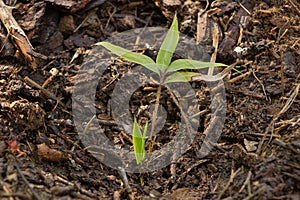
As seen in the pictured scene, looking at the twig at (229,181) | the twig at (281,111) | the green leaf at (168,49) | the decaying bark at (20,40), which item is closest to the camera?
the twig at (229,181)

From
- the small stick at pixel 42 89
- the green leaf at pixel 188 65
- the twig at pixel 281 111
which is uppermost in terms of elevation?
the green leaf at pixel 188 65

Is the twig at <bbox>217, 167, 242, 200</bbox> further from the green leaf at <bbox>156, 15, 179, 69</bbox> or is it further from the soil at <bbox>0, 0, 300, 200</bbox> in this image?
the green leaf at <bbox>156, 15, 179, 69</bbox>

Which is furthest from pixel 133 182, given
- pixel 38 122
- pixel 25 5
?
pixel 25 5

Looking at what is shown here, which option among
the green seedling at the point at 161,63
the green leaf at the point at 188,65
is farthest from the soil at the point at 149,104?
the green leaf at the point at 188,65

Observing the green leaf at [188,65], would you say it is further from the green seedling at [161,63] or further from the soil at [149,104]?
the soil at [149,104]

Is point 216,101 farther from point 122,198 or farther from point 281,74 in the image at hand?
point 122,198

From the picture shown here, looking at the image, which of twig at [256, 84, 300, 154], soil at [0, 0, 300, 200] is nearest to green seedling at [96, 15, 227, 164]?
soil at [0, 0, 300, 200]
